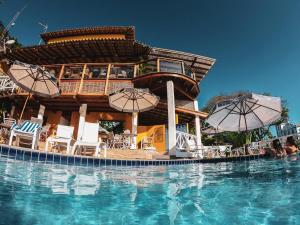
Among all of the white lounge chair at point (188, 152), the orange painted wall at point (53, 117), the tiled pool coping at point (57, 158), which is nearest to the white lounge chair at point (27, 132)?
the tiled pool coping at point (57, 158)

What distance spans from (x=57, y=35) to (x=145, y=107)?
12.9m

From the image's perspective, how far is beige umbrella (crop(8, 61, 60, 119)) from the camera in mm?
9672

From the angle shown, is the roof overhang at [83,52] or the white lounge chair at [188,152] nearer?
the white lounge chair at [188,152]

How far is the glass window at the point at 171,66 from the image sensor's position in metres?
15.1

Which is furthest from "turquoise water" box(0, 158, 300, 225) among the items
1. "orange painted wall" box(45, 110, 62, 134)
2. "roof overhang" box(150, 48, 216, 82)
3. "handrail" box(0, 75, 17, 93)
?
"orange painted wall" box(45, 110, 62, 134)

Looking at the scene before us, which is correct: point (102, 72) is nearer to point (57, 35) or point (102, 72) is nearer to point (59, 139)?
point (57, 35)

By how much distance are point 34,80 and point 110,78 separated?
230 inches

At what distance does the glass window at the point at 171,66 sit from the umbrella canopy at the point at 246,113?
5.58 m

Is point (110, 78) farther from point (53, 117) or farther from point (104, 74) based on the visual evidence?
point (53, 117)

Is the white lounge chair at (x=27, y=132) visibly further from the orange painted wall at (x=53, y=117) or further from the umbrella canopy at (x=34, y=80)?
the orange painted wall at (x=53, y=117)

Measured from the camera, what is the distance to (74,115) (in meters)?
17.6

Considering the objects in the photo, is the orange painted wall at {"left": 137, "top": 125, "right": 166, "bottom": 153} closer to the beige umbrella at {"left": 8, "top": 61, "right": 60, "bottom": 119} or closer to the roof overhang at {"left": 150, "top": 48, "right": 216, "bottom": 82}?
the roof overhang at {"left": 150, "top": 48, "right": 216, "bottom": 82}

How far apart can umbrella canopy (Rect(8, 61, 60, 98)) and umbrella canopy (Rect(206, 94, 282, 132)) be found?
8.17 m

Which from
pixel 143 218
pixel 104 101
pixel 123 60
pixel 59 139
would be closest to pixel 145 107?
pixel 104 101
